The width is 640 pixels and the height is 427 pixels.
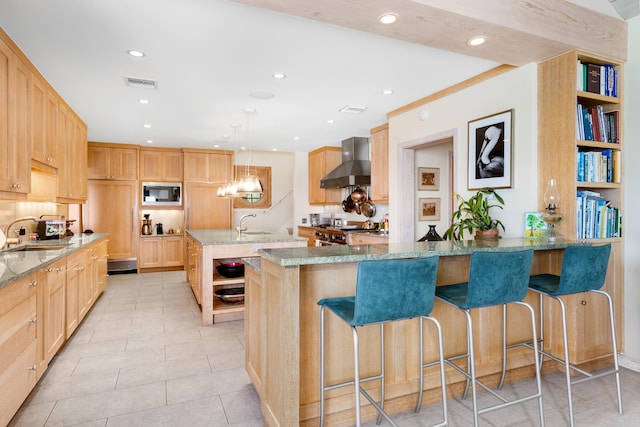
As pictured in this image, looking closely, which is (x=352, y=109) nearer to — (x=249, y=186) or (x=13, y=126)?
(x=249, y=186)

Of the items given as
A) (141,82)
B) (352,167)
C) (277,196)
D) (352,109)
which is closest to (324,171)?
(352,167)

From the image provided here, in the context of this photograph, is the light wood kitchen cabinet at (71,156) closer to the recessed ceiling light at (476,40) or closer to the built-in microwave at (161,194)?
the built-in microwave at (161,194)

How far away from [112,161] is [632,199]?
23.9 feet

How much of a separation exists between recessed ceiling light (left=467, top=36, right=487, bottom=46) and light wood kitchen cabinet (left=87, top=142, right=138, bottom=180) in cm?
617

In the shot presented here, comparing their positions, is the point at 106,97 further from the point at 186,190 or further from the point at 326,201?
the point at 326,201

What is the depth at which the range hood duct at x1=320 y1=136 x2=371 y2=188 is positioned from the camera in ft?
19.4

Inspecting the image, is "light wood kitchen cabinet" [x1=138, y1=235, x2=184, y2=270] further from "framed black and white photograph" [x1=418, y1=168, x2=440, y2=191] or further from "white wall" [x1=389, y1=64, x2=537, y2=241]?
"framed black and white photograph" [x1=418, y1=168, x2=440, y2=191]

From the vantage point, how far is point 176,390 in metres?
2.44

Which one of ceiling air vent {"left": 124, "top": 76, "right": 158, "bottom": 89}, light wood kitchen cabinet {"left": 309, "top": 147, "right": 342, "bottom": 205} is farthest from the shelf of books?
light wood kitchen cabinet {"left": 309, "top": 147, "right": 342, "bottom": 205}

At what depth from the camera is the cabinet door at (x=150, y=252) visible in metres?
6.79

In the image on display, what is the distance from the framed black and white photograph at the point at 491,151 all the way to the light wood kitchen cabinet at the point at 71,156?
4298 millimetres

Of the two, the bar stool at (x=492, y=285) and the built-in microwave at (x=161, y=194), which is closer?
the bar stool at (x=492, y=285)

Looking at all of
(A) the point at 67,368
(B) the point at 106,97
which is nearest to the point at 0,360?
(A) the point at 67,368

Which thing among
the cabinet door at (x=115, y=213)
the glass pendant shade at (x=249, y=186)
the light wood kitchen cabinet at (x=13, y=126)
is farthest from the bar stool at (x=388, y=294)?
the cabinet door at (x=115, y=213)
